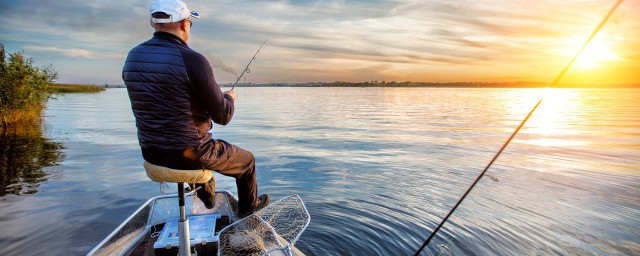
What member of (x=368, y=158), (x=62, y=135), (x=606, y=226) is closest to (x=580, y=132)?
(x=368, y=158)

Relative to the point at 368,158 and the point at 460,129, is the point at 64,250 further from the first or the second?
the point at 460,129

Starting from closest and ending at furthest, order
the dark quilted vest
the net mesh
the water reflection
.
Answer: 1. the dark quilted vest
2. the net mesh
3. the water reflection

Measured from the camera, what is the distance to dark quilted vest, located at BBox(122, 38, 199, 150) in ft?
10.8

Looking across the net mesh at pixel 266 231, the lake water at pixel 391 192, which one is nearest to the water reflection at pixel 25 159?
the lake water at pixel 391 192

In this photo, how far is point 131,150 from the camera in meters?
16.0

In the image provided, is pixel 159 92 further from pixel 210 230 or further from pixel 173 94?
pixel 210 230

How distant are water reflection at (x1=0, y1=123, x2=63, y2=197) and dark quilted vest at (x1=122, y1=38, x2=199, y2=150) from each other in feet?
28.1

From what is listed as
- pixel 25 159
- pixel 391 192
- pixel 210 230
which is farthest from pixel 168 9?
pixel 25 159

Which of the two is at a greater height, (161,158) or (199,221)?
(161,158)

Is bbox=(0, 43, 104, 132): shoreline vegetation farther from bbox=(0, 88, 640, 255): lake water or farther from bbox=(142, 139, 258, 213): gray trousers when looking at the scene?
bbox=(142, 139, 258, 213): gray trousers

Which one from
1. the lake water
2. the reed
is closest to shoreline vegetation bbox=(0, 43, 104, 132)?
the reed

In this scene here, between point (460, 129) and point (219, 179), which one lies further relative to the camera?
point (460, 129)

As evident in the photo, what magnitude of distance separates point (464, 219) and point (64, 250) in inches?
290

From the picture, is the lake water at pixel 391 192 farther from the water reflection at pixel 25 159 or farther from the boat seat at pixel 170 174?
the boat seat at pixel 170 174
